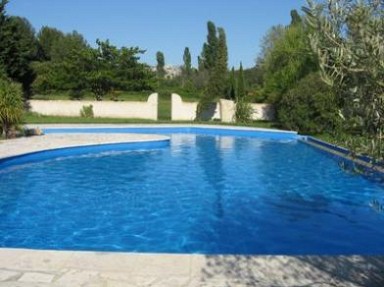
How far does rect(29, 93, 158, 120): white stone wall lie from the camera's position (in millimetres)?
27312

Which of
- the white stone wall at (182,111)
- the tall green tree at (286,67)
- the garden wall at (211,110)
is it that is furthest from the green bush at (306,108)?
the white stone wall at (182,111)

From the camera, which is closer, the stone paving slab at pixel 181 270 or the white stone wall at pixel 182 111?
the stone paving slab at pixel 181 270

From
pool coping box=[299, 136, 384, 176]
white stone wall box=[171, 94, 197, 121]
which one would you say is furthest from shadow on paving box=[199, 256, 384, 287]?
white stone wall box=[171, 94, 197, 121]

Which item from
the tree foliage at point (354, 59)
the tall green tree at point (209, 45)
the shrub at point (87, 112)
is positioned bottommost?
the shrub at point (87, 112)

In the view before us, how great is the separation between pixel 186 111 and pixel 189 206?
62.7ft

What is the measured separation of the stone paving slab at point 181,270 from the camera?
442 centimetres

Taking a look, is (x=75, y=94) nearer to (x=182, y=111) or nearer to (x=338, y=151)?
(x=182, y=111)

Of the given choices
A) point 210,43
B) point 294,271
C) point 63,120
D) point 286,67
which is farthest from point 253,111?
point 210,43

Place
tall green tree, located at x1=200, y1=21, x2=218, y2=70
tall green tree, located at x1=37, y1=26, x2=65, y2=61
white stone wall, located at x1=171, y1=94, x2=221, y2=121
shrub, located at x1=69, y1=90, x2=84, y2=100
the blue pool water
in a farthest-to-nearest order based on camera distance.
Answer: tall green tree, located at x1=37, y1=26, x2=65, y2=61
tall green tree, located at x1=200, y1=21, x2=218, y2=70
shrub, located at x1=69, y1=90, x2=84, y2=100
white stone wall, located at x1=171, y1=94, x2=221, y2=121
the blue pool water

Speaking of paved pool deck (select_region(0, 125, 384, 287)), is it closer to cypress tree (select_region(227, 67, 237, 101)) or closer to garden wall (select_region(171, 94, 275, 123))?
garden wall (select_region(171, 94, 275, 123))

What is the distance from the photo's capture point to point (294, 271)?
4.77 m

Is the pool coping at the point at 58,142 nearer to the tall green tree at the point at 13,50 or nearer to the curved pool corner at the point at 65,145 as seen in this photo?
the curved pool corner at the point at 65,145

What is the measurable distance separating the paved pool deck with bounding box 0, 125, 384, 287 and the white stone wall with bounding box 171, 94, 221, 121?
2301 cm

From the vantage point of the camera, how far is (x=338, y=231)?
7871 millimetres
